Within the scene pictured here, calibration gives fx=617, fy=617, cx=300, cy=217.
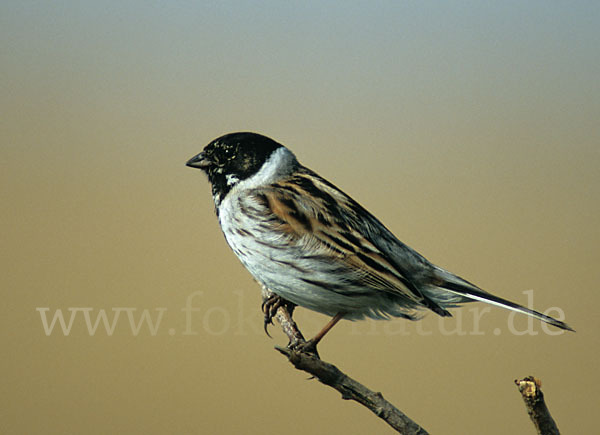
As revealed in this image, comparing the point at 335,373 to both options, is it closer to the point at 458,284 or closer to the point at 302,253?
the point at 302,253

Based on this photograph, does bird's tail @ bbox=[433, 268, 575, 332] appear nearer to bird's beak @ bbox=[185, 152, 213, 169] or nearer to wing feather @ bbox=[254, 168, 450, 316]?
wing feather @ bbox=[254, 168, 450, 316]

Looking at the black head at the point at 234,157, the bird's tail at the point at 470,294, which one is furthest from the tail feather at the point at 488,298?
the black head at the point at 234,157

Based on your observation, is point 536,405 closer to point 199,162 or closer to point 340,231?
point 340,231

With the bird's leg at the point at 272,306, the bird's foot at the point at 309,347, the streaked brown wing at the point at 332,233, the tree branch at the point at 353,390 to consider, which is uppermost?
the streaked brown wing at the point at 332,233

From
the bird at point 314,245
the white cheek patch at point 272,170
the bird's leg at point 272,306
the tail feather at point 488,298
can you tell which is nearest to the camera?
the tail feather at point 488,298

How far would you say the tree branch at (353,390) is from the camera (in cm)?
242

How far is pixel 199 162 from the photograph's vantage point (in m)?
3.20

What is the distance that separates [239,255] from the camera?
2.97 metres

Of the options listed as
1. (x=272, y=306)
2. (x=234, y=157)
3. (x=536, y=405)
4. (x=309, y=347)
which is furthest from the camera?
(x=272, y=306)

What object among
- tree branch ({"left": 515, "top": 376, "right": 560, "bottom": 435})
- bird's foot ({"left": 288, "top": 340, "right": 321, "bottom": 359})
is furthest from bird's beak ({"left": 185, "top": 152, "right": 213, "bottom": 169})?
tree branch ({"left": 515, "top": 376, "right": 560, "bottom": 435})

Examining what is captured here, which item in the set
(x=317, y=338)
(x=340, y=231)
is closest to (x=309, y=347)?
(x=317, y=338)

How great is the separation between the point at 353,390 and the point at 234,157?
131cm

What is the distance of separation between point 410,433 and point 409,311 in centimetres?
75

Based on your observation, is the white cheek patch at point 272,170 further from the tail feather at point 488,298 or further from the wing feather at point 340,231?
the tail feather at point 488,298
